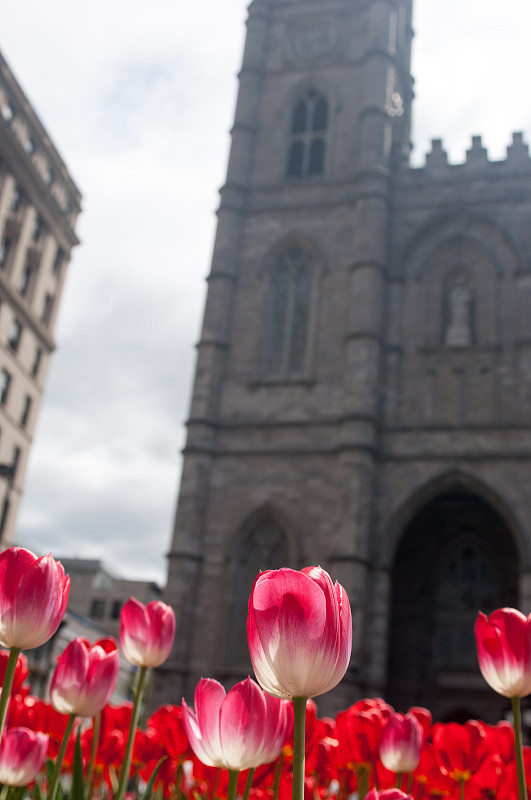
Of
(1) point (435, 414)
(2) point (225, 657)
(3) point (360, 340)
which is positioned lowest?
(2) point (225, 657)

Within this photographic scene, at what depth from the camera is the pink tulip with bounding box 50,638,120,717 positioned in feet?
7.41

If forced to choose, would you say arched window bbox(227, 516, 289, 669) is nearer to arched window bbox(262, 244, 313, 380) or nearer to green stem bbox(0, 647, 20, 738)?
arched window bbox(262, 244, 313, 380)

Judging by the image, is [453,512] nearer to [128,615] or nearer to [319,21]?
[319,21]

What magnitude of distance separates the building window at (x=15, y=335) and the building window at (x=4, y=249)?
259 cm

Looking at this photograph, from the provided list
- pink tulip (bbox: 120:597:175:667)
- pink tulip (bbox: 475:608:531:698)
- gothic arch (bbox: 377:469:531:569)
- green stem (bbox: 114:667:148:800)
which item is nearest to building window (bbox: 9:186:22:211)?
gothic arch (bbox: 377:469:531:569)

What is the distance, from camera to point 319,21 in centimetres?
3052

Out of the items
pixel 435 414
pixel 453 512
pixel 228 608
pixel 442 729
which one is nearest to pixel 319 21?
pixel 435 414

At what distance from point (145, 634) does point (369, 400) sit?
836 inches

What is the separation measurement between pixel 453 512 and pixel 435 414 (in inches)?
130

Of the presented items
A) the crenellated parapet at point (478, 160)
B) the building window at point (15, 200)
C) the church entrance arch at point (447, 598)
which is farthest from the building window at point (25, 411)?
the crenellated parapet at point (478, 160)

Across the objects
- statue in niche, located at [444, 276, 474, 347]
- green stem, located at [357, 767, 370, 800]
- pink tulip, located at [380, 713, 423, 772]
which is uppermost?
statue in niche, located at [444, 276, 474, 347]

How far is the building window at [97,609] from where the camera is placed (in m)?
66.9

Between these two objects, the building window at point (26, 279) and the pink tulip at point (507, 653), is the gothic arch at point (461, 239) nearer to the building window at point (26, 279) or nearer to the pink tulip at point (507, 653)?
the building window at point (26, 279)

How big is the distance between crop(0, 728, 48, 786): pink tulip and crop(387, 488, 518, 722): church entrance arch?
859 inches
